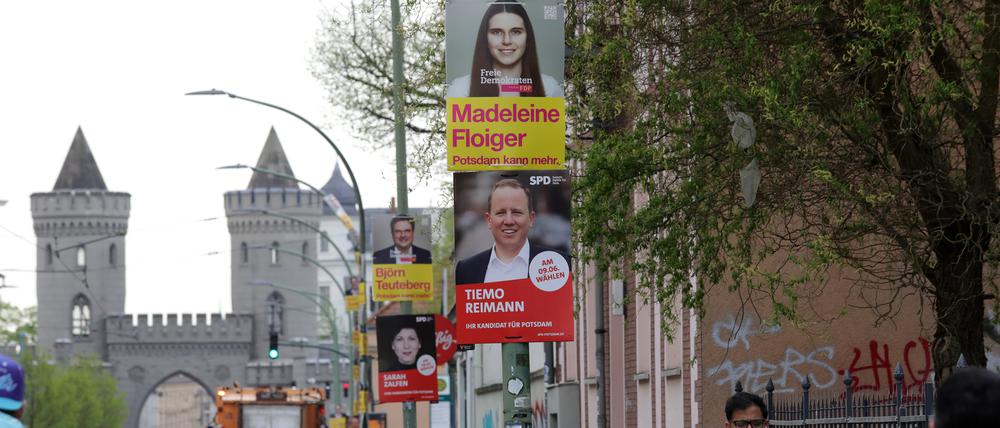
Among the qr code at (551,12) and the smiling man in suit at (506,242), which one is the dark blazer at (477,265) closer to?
the smiling man in suit at (506,242)

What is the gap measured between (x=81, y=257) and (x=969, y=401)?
15540 centimetres

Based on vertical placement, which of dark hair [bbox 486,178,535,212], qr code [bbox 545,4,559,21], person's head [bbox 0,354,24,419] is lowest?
person's head [bbox 0,354,24,419]

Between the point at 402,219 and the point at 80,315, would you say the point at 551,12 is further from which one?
the point at 80,315

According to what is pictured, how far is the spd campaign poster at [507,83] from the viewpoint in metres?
11.1

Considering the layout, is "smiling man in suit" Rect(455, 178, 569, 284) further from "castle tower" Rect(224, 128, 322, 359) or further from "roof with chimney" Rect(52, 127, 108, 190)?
"roof with chimney" Rect(52, 127, 108, 190)

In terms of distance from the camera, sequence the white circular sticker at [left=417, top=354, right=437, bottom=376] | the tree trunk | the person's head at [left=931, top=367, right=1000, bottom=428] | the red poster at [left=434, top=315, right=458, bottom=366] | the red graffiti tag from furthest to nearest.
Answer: the red poster at [left=434, top=315, right=458, bottom=366]
the white circular sticker at [left=417, top=354, right=437, bottom=376]
the red graffiti tag
the tree trunk
the person's head at [left=931, top=367, right=1000, bottom=428]

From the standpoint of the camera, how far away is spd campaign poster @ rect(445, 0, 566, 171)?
11.1 metres

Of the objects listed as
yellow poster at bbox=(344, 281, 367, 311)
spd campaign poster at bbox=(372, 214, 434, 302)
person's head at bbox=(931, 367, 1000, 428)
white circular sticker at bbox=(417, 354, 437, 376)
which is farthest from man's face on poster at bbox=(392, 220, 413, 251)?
person's head at bbox=(931, 367, 1000, 428)

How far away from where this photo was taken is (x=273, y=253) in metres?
160

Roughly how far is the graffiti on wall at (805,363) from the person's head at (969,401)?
13245 mm

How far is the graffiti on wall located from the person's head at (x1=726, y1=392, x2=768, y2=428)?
833 cm

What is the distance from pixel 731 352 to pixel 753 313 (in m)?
0.43

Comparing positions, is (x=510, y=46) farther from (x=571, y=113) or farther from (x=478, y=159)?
(x=571, y=113)

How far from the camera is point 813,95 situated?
37.8 feet
